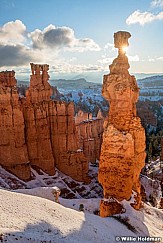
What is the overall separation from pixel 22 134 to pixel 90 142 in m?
15.4

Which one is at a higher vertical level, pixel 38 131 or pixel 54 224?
pixel 38 131

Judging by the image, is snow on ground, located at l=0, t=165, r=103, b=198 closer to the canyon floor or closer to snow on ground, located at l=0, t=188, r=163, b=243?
the canyon floor

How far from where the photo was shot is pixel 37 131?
34.0 m

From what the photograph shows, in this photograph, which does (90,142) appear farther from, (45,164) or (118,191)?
(118,191)

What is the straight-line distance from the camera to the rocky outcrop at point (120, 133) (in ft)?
52.2

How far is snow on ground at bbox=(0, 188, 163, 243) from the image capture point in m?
9.23

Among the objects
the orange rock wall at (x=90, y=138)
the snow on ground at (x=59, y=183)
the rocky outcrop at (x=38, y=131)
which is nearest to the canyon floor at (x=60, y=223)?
the snow on ground at (x=59, y=183)

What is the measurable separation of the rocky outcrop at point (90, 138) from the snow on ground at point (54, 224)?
94.9ft

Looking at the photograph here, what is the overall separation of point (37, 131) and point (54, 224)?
2369 centimetres

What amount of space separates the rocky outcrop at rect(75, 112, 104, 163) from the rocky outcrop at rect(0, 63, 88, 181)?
8.12 m

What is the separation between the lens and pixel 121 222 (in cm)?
1473

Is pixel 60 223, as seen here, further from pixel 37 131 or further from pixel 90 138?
pixel 90 138

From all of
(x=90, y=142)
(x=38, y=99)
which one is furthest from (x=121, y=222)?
(x=90, y=142)

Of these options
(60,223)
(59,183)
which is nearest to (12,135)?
(59,183)
